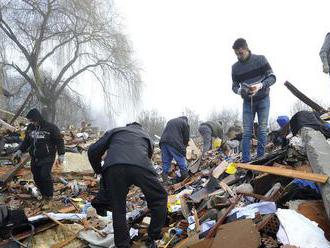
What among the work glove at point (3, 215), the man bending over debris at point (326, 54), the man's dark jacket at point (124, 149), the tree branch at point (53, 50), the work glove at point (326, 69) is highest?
the tree branch at point (53, 50)

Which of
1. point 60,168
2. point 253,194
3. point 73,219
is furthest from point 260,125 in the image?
point 60,168

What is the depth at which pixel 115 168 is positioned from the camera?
405cm

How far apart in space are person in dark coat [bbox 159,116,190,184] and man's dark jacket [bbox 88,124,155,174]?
10.1 ft

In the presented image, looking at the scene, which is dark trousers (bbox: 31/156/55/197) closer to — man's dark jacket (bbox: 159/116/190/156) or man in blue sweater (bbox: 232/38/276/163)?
man's dark jacket (bbox: 159/116/190/156)

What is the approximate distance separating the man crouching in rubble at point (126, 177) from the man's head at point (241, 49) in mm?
2425

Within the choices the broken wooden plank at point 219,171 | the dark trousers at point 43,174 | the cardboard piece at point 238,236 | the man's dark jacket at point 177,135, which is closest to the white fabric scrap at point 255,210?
the cardboard piece at point 238,236

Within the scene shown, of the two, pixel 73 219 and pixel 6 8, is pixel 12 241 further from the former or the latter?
pixel 6 8

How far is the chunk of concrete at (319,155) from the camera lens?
3.57 m

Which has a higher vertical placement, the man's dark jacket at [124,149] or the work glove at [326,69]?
the work glove at [326,69]

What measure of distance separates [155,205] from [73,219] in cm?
169

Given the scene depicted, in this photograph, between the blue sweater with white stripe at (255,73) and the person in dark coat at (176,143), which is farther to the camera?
the person in dark coat at (176,143)

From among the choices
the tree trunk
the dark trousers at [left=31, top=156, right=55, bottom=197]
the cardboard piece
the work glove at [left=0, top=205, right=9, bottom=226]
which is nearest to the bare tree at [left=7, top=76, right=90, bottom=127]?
the tree trunk

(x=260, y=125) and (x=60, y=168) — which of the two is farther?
(x=60, y=168)

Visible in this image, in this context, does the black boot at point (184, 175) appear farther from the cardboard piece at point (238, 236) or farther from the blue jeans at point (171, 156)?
the cardboard piece at point (238, 236)
